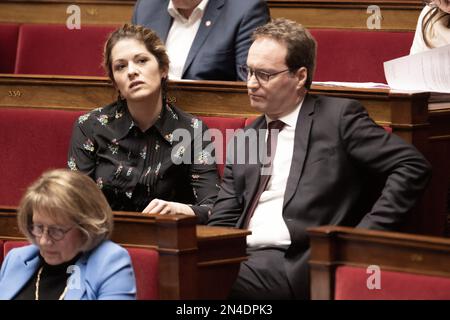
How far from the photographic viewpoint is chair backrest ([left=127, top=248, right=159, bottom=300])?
1.15m

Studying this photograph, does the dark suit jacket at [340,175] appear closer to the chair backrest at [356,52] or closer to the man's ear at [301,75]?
the man's ear at [301,75]

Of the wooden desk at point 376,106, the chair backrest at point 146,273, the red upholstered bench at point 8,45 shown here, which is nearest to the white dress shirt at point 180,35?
the wooden desk at point 376,106

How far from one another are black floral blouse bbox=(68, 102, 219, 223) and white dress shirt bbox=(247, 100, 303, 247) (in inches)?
4.7

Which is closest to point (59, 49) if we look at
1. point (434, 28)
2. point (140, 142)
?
point (140, 142)

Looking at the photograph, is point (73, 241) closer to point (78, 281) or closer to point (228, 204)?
point (78, 281)

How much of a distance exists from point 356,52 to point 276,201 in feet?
2.07

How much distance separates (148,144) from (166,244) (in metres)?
0.35

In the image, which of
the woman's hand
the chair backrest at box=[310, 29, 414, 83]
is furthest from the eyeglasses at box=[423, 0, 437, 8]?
the woman's hand

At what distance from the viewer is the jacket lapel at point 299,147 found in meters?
1.29

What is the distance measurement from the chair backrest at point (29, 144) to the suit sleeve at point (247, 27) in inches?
10.9

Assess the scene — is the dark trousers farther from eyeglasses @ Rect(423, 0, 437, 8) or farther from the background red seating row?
the background red seating row

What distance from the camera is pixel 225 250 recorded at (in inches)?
48.1
